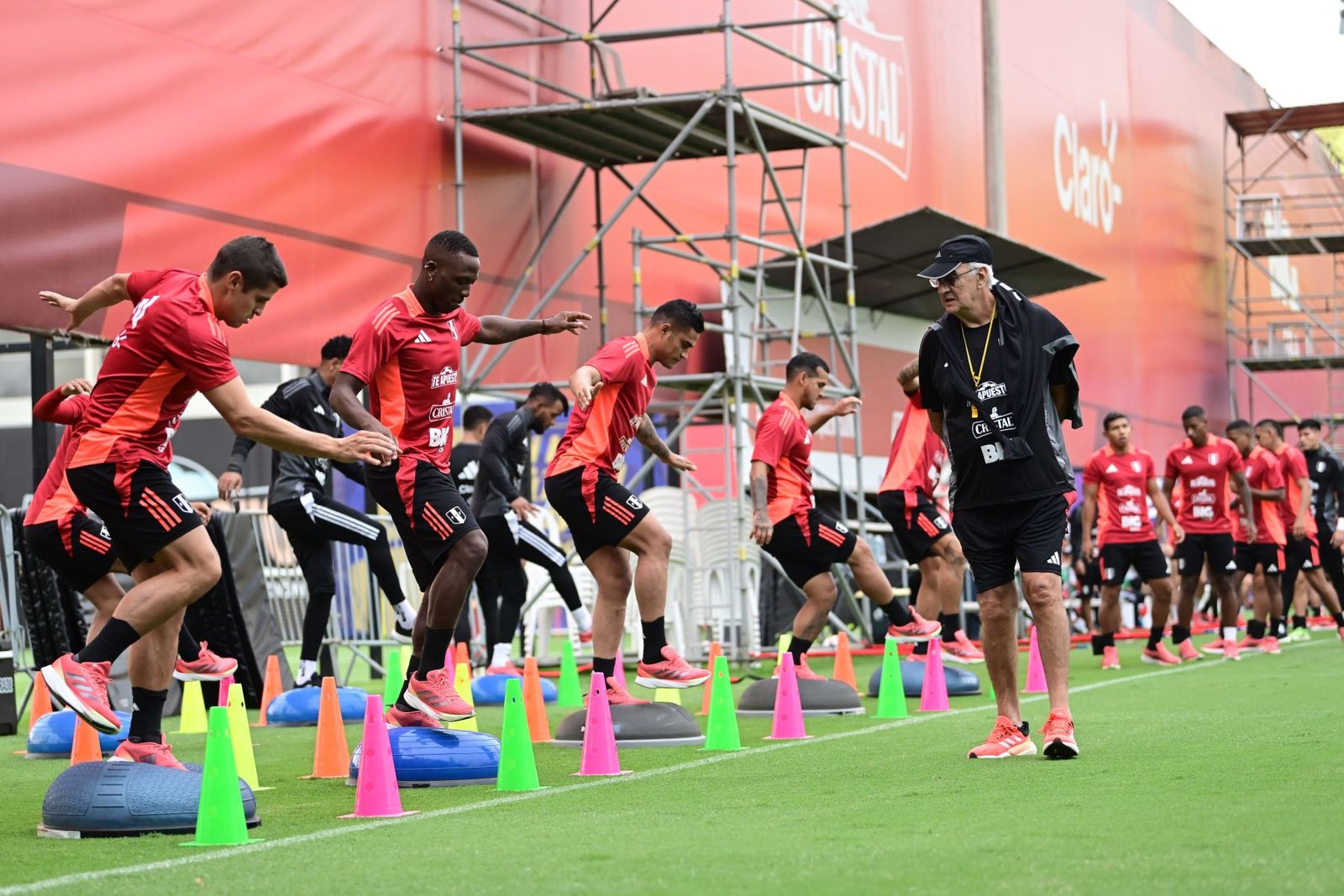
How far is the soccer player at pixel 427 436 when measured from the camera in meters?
7.74

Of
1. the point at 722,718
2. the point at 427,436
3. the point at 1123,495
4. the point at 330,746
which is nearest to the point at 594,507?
the point at 722,718

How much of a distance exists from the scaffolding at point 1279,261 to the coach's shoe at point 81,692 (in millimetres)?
29049

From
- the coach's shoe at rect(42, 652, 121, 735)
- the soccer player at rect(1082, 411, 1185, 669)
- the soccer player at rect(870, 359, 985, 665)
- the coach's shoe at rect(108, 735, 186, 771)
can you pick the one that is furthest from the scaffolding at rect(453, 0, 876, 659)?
the coach's shoe at rect(42, 652, 121, 735)

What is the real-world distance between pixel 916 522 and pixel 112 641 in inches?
306

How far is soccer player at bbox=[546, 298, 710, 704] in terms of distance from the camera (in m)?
9.23

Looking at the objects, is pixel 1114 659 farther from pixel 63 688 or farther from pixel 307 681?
pixel 63 688

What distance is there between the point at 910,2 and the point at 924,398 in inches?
667

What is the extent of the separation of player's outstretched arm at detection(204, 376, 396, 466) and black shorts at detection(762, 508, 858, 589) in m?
5.66

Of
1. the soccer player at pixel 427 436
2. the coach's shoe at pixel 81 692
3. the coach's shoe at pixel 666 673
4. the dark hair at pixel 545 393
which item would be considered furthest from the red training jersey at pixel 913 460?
the coach's shoe at pixel 81 692

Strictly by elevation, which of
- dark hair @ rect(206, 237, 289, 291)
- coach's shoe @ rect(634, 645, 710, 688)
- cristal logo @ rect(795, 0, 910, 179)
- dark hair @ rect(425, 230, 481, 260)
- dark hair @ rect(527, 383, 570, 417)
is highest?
cristal logo @ rect(795, 0, 910, 179)

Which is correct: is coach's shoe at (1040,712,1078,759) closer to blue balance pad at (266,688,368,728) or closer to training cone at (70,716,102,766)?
training cone at (70,716,102,766)

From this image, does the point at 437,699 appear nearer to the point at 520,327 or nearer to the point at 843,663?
the point at 520,327

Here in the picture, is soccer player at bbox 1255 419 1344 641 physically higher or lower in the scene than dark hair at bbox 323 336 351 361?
lower

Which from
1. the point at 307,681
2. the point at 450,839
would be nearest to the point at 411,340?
the point at 450,839
